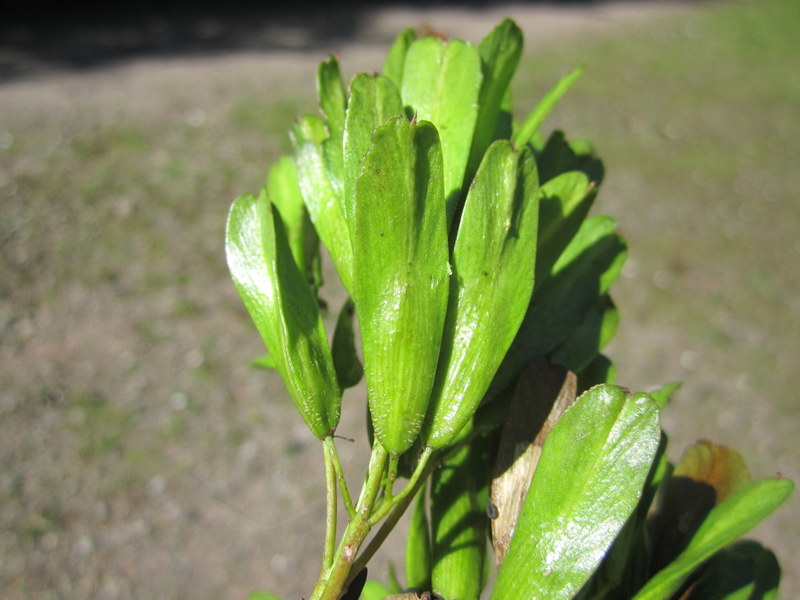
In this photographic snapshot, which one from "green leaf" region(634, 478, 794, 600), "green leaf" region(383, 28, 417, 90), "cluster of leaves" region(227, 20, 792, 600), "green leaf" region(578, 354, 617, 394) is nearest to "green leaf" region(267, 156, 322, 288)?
"cluster of leaves" region(227, 20, 792, 600)

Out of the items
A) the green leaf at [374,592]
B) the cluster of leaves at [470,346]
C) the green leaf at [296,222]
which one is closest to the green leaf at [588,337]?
the cluster of leaves at [470,346]

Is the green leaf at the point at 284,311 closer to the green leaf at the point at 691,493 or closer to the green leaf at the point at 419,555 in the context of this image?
the green leaf at the point at 419,555

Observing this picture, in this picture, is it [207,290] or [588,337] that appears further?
[207,290]

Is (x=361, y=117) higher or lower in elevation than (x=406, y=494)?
higher

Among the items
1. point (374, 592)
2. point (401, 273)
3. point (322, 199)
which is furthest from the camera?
point (374, 592)

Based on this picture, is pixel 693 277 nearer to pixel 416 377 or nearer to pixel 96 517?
pixel 96 517

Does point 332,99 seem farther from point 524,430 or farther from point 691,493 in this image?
point 691,493

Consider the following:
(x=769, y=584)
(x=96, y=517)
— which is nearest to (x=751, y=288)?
(x=96, y=517)

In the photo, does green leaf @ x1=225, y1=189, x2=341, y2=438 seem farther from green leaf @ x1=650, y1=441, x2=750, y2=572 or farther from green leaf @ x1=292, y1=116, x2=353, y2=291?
green leaf @ x1=650, y1=441, x2=750, y2=572

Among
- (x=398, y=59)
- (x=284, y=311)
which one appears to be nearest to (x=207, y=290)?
(x=398, y=59)
